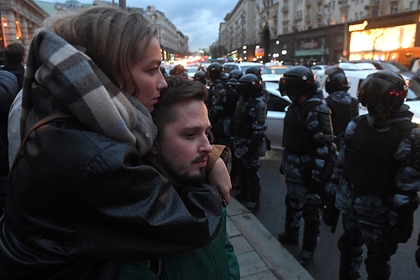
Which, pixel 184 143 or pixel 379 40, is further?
pixel 379 40

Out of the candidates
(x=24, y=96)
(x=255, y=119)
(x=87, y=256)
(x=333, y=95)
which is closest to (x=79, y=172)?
(x=87, y=256)

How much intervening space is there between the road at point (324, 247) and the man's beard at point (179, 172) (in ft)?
9.44

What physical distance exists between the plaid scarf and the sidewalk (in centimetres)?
268

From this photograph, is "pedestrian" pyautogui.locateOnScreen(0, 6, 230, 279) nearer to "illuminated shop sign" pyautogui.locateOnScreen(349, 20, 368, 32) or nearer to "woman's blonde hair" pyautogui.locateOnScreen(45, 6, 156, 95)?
"woman's blonde hair" pyautogui.locateOnScreen(45, 6, 156, 95)

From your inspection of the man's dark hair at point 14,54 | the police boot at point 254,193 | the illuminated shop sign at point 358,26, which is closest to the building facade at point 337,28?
the illuminated shop sign at point 358,26

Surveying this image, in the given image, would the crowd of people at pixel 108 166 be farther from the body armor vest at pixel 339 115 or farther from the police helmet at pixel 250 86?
the body armor vest at pixel 339 115

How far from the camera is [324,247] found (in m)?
4.02

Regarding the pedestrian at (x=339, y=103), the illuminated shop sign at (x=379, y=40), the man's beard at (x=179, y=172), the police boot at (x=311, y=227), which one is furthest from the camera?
the illuminated shop sign at (x=379, y=40)

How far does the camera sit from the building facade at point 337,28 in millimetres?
33219

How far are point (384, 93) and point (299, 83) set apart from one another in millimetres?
1126

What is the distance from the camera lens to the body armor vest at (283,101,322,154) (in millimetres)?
3670

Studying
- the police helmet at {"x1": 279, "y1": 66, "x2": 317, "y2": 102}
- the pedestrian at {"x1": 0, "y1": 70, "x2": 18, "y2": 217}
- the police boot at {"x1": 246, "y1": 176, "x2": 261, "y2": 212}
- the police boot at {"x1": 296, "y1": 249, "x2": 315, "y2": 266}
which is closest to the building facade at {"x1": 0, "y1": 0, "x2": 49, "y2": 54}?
the police boot at {"x1": 246, "y1": 176, "x2": 261, "y2": 212}

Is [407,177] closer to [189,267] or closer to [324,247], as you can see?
[324,247]

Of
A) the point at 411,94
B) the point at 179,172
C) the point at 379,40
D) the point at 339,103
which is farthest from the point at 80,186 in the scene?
the point at 379,40
